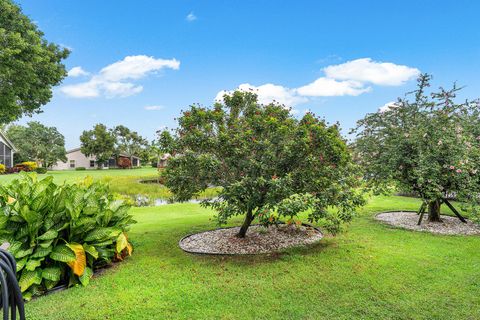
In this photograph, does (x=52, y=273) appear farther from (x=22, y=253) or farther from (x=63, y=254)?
(x=22, y=253)

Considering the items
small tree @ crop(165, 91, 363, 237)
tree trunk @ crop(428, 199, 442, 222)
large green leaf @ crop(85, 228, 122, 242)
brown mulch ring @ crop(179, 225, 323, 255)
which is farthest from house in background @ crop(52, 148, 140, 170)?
tree trunk @ crop(428, 199, 442, 222)

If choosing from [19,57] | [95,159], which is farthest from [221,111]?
[95,159]

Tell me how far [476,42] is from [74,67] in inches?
853

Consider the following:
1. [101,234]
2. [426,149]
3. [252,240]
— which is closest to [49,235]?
[101,234]

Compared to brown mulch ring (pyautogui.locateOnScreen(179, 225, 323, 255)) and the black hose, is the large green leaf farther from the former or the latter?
the black hose

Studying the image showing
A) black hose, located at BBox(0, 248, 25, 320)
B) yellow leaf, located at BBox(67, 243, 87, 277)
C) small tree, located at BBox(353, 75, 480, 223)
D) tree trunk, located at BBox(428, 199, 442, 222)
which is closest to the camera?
black hose, located at BBox(0, 248, 25, 320)

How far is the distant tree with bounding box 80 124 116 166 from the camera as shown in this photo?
1812 inches

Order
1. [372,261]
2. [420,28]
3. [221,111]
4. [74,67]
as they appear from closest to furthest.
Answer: [372,261], [221,111], [420,28], [74,67]

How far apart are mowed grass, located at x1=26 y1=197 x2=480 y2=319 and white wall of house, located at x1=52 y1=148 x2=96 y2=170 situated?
170ft

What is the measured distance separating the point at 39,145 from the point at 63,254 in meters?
48.0

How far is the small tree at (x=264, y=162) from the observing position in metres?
4.69

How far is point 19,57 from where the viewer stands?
14.2 m

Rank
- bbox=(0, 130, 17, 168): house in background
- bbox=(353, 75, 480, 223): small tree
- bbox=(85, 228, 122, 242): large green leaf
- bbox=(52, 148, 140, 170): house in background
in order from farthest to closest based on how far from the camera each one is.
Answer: bbox=(52, 148, 140, 170): house in background, bbox=(0, 130, 17, 168): house in background, bbox=(353, 75, 480, 223): small tree, bbox=(85, 228, 122, 242): large green leaf

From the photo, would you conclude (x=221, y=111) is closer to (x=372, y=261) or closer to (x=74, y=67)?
(x=372, y=261)
